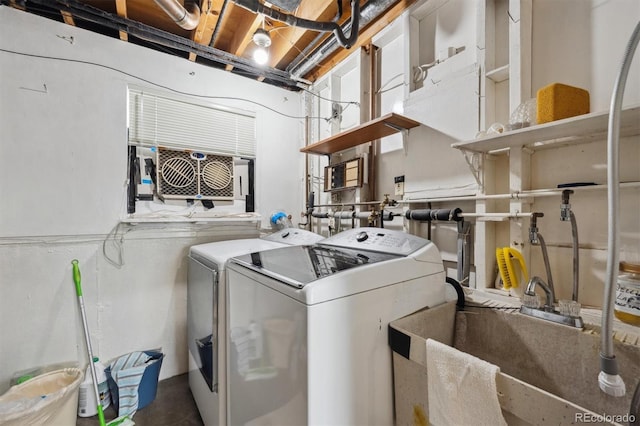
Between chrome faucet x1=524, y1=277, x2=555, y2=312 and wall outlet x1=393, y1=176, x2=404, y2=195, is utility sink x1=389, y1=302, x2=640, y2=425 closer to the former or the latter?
chrome faucet x1=524, y1=277, x2=555, y2=312

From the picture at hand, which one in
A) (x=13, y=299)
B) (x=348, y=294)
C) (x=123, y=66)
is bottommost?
(x=13, y=299)

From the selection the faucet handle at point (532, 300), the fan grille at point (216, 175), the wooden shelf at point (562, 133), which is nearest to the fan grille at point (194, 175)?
the fan grille at point (216, 175)

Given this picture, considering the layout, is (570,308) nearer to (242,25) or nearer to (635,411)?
(635,411)

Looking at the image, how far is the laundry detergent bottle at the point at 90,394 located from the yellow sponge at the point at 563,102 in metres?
2.94

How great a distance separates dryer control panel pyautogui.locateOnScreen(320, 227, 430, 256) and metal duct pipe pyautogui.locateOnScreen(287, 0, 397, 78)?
1463mm

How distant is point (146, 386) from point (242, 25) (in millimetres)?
2833

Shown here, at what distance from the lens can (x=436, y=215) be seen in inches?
57.6

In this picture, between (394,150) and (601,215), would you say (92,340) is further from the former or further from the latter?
(601,215)

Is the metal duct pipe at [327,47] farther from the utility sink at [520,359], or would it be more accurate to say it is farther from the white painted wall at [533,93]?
the utility sink at [520,359]

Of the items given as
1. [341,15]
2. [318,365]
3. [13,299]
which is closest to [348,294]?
[318,365]

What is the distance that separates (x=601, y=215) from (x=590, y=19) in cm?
82

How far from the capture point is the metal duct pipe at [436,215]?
1.36 metres

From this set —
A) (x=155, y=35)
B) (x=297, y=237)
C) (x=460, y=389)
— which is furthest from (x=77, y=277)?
(x=460, y=389)

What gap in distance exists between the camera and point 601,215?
1.11m
